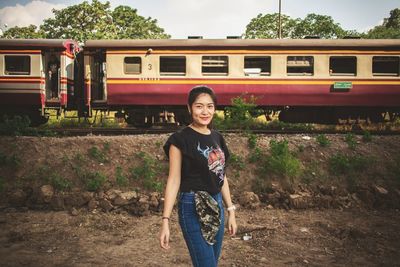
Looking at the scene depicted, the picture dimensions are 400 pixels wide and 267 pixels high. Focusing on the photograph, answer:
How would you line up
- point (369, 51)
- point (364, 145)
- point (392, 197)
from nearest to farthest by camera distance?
point (392, 197) → point (364, 145) → point (369, 51)

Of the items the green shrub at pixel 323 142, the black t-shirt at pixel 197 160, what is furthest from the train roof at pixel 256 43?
the black t-shirt at pixel 197 160

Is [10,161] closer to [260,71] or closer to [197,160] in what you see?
[197,160]

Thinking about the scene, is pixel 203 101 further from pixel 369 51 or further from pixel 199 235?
pixel 369 51

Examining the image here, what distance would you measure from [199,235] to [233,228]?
44 centimetres

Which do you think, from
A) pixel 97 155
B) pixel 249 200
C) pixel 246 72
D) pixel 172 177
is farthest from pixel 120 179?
pixel 246 72

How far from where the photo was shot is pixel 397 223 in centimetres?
584

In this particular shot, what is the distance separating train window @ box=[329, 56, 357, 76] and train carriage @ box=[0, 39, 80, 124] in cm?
944

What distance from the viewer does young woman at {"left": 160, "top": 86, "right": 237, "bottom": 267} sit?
7.73ft

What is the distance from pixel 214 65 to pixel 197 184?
30.4ft

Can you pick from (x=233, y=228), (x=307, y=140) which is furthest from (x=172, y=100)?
(x=233, y=228)

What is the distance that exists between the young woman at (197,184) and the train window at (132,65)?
9.39 metres

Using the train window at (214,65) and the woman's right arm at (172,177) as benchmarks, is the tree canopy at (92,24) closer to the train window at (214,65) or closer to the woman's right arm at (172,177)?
the train window at (214,65)

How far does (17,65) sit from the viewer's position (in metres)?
11.8

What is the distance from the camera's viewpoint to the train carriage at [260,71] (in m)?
11.2
